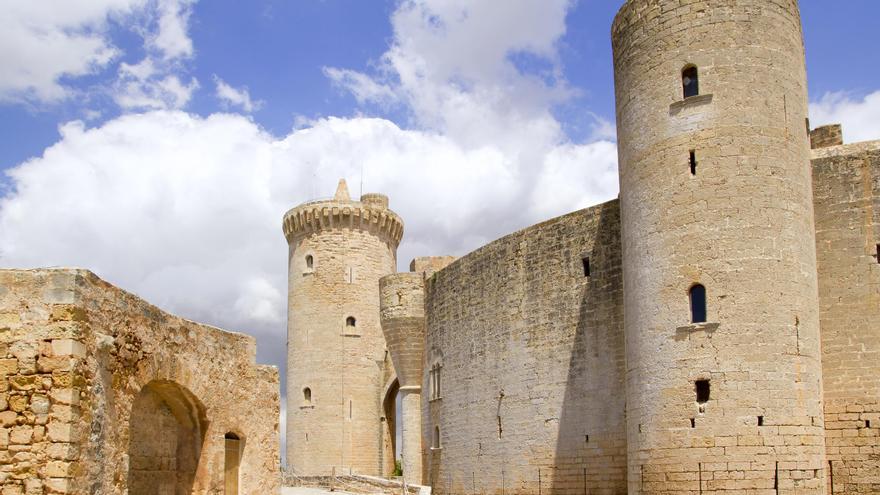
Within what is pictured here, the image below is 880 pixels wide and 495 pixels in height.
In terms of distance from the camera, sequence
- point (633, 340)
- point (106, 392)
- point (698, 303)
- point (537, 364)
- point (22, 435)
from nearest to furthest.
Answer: point (22, 435)
point (106, 392)
point (698, 303)
point (633, 340)
point (537, 364)

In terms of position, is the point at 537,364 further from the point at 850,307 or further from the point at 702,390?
the point at 850,307

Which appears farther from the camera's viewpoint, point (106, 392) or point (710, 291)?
point (710, 291)

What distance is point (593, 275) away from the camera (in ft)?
68.3

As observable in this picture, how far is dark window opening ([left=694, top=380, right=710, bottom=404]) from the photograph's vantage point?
1574 centimetres

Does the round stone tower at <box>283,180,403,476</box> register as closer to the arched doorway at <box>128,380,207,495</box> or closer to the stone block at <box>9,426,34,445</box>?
the arched doorway at <box>128,380,207,495</box>

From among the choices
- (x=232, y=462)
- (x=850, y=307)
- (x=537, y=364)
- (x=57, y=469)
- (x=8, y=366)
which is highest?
(x=850, y=307)

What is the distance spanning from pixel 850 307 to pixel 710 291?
2.96m

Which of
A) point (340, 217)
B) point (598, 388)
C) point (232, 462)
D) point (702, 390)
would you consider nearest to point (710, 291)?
point (702, 390)

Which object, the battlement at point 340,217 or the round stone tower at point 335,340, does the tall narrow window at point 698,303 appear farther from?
the battlement at point 340,217

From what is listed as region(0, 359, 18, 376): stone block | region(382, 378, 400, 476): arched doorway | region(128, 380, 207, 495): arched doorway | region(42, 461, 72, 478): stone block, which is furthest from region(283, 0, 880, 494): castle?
region(382, 378, 400, 476): arched doorway

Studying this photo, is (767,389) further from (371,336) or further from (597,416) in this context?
(371,336)

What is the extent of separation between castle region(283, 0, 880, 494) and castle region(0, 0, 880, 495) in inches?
1.4

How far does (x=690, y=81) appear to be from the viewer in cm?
1714

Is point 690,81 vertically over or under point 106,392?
over
